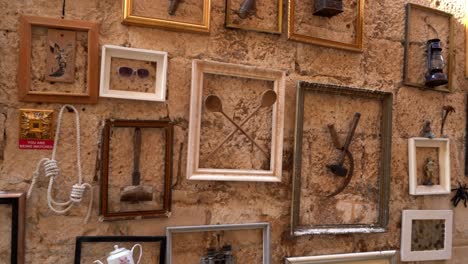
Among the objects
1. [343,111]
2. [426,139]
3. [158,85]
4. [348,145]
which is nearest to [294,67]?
[343,111]

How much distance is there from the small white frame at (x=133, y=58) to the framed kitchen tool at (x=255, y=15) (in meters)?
0.29

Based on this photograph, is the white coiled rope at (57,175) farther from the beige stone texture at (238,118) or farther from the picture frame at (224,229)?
the picture frame at (224,229)

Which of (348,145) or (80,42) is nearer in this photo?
(80,42)

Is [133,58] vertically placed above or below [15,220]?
above

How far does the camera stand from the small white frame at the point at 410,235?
169 cm

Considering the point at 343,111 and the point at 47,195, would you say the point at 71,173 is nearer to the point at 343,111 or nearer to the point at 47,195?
the point at 47,195

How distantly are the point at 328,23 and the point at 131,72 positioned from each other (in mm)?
827

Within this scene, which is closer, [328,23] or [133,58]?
[133,58]

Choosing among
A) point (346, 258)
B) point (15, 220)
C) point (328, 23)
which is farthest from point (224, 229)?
point (328, 23)

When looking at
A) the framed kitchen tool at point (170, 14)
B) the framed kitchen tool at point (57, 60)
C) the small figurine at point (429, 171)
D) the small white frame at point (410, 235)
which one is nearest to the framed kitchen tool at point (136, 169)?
the framed kitchen tool at point (57, 60)

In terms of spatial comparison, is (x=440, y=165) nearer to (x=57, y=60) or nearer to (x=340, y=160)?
(x=340, y=160)

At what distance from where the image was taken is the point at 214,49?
1414 mm

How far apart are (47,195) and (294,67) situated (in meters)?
0.99

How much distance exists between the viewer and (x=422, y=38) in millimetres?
1786
